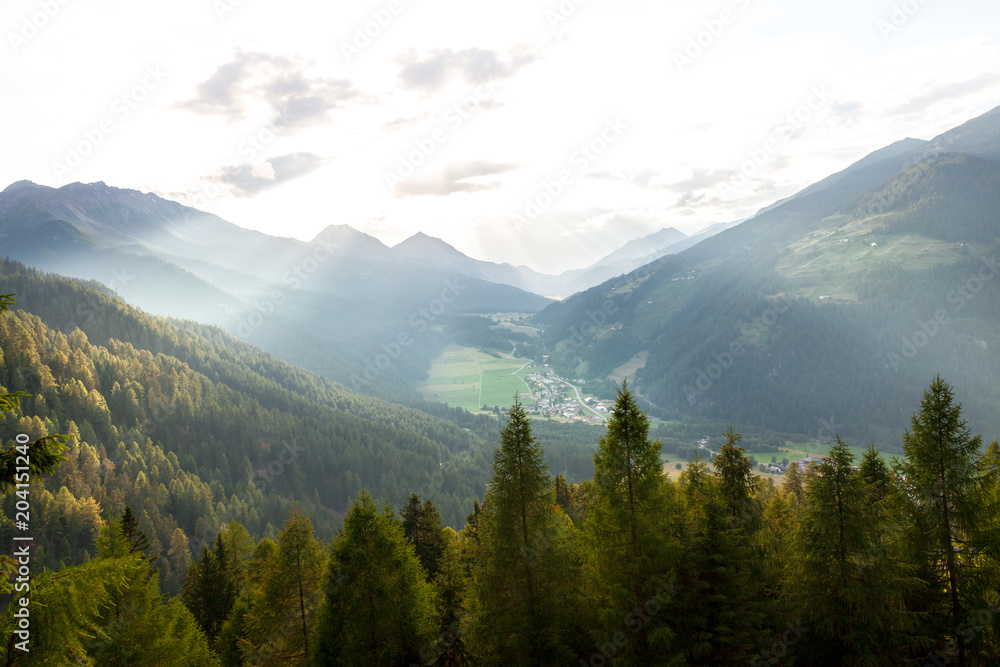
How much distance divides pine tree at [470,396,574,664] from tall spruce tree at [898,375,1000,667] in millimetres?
15530

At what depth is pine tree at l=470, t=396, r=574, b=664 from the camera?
66.5 feet

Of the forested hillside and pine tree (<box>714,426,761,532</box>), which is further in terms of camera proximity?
pine tree (<box>714,426,761,532</box>)

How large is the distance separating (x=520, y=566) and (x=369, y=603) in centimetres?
806

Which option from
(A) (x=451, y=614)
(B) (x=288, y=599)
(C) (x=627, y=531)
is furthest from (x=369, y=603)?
(C) (x=627, y=531)

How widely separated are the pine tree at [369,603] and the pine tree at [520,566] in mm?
4350

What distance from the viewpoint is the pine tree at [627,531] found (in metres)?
19.0

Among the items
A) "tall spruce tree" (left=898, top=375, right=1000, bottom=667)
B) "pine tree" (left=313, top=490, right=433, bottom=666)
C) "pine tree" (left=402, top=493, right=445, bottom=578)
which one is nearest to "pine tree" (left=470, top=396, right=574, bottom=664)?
Answer: "pine tree" (left=313, top=490, right=433, bottom=666)

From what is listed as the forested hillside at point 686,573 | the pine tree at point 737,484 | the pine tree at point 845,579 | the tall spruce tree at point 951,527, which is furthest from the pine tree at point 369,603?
the tall spruce tree at point 951,527

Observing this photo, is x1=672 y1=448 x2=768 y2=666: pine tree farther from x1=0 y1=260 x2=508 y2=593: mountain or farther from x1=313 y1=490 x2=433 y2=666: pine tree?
x1=0 y1=260 x2=508 y2=593: mountain

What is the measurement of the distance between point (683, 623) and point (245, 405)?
154 meters

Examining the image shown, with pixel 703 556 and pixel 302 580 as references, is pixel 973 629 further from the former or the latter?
pixel 302 580

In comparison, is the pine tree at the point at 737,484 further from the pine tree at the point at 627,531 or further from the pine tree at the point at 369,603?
the pine tree at the point at 369,603

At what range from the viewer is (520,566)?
2097 centimetres

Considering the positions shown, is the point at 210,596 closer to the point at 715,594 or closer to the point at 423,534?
the point at 423,534
